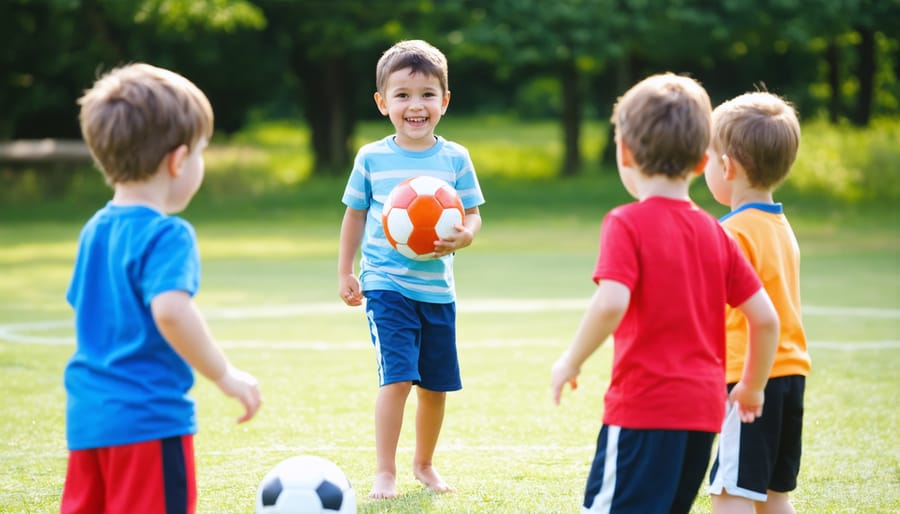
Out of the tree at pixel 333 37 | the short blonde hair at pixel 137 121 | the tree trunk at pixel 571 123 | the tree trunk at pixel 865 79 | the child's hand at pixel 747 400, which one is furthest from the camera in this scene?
the tree trunk at pixel 865 79

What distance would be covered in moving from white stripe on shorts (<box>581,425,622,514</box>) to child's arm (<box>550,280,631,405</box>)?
207mm

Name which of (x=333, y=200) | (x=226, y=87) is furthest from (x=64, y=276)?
(x=226, y=87)

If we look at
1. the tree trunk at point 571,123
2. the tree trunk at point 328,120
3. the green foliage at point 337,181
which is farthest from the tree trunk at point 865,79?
the tree trunk at point 328,120

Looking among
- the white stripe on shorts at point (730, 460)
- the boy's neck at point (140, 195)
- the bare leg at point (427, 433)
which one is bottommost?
the bare leg at point (427, 433)

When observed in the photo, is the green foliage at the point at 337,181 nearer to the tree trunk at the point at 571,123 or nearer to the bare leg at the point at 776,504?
the tree trunk at the point at 571,123

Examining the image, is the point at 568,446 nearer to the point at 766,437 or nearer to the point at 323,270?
the point at 766,437

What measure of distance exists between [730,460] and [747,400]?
1.15 ft

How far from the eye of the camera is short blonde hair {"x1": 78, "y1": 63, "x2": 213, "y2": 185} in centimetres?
351

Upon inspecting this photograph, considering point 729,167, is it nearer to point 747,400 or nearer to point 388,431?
point 747,400

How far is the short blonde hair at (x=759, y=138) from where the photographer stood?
4383 millimetres

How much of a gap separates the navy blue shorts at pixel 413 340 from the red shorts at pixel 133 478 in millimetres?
1976

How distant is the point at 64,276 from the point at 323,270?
3.22 m

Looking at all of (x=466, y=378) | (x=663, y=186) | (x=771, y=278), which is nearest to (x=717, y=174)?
(x=771, y=278)

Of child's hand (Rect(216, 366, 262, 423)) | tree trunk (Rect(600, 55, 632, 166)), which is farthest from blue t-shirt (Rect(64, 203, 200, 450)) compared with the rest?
tree trunk (Rect(600, 55, 632, 166))
